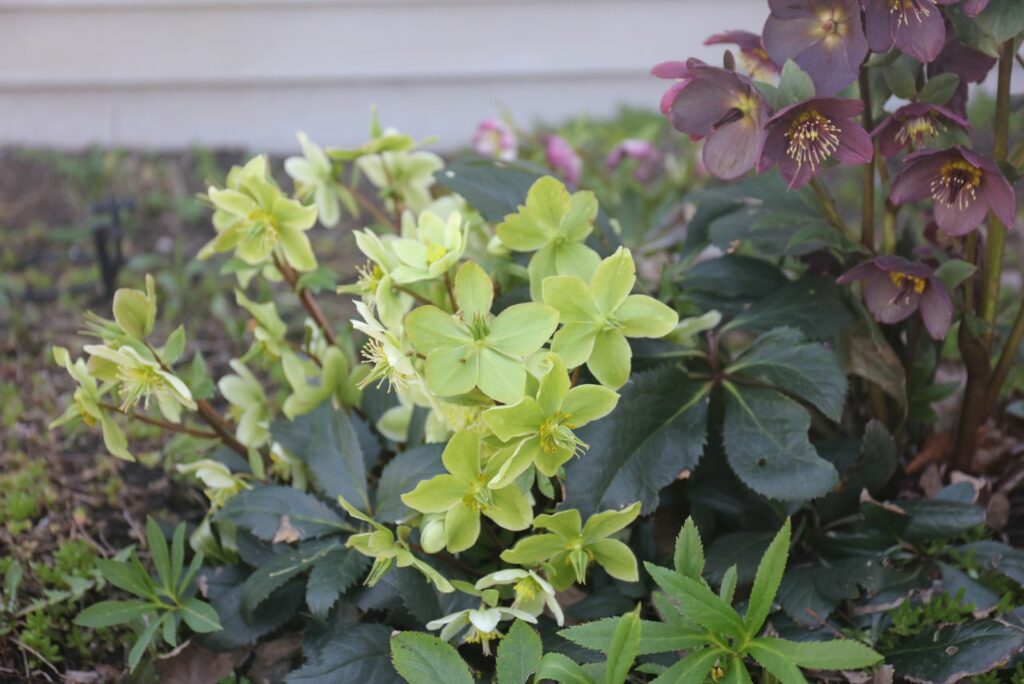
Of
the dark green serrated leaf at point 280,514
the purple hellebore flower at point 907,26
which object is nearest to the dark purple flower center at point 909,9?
the purple hellebore flower at point 907,26

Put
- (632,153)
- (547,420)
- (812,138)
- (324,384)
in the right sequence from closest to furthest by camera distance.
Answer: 1. (547,420)
2. (812,138)
3. (324,384)
4. (632,153)

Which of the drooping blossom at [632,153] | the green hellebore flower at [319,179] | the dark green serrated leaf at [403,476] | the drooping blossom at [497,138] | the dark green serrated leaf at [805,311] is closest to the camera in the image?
the dark green serrated leaf at [403,476]

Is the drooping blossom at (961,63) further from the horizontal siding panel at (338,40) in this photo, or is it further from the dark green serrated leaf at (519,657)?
the horizontal siding panel at (338,40)

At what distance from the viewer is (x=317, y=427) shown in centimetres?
121

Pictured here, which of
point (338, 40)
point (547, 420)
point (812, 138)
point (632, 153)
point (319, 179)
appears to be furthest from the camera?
point (338, 40)

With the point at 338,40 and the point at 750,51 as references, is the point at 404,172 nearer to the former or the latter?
the point at 750,51

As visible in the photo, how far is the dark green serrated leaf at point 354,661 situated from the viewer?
103cm

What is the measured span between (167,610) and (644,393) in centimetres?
64

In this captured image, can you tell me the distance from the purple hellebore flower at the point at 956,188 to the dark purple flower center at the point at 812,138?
85 millimetres

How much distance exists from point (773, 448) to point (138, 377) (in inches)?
28.2

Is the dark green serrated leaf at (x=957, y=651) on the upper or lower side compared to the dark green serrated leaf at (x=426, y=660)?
lower

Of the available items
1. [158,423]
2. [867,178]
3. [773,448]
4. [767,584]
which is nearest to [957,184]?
[867,178]

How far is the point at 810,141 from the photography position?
1.01 metres

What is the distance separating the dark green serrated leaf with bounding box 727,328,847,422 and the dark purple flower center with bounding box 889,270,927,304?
0.10 m
